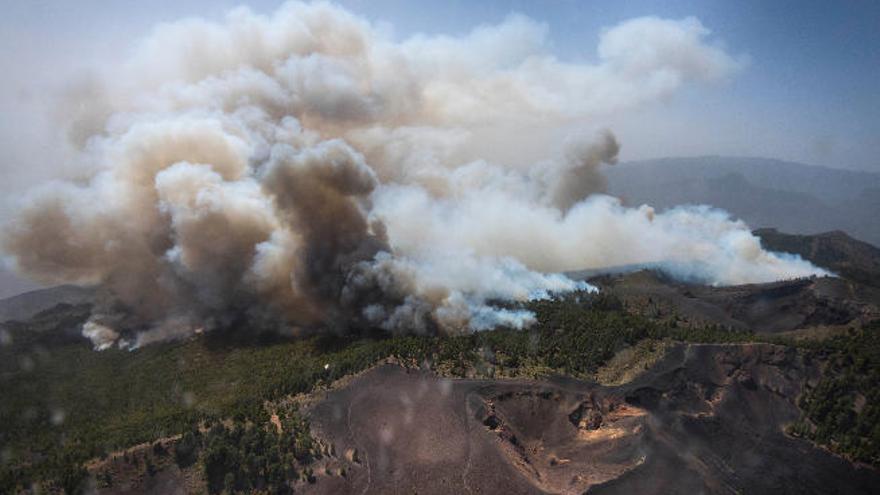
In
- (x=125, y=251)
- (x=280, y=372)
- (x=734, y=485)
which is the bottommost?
(x=734, y=485)

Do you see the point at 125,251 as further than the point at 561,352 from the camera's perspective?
Yes

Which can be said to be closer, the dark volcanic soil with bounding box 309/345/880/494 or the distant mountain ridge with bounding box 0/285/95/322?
the dark volcanic soil with bounding box 309/345/880/494

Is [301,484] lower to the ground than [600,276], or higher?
lower

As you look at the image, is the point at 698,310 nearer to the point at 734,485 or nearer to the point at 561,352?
the point at 561,352

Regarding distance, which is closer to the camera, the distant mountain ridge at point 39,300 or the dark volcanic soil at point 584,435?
the dark volcanic soil at point 584,435

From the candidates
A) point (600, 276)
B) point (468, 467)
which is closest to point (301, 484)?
point (468, 467)

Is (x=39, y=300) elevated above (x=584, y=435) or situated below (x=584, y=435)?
above

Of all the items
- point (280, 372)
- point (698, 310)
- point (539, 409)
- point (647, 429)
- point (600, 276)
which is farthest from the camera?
point (600, 276)

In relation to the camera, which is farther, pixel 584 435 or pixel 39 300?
pixel 39 300
